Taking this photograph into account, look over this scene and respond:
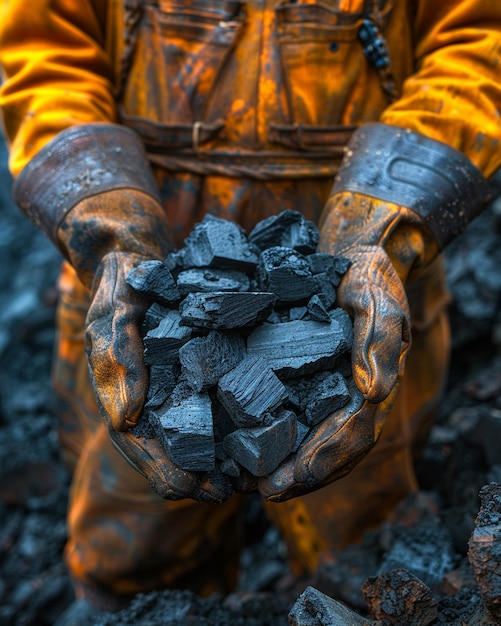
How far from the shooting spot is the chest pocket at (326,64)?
219 centimetres

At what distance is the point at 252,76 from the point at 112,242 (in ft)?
2.27

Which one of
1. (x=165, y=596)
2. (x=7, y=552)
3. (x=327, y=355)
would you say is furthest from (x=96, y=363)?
(x=7, y=552)

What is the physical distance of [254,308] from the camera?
5.70 feet

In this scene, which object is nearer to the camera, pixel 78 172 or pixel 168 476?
pixel 168 476

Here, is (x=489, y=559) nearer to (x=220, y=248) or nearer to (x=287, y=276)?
(x=287, y=276)

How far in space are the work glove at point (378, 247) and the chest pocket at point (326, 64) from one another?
0.19 m

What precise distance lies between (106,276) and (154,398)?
1.17 feet

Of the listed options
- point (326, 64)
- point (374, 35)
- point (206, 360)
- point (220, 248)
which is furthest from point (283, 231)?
point (374, 35)

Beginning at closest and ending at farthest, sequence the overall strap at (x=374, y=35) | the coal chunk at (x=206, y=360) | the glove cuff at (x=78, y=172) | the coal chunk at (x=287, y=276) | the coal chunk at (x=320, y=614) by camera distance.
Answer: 1. the coal chunk at (x=320, y=614)
2. the coal chunk at (x=206, y=360)
3. the coal chunk at (x=287, y=276)
4. the glove cuff at (x=78, y=172)
5. the overall strap at (x=374, y=35)

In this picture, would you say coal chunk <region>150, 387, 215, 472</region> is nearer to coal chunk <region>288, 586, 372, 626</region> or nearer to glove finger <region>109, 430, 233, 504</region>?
glove finger <region>109, 430, 233, 504</region>

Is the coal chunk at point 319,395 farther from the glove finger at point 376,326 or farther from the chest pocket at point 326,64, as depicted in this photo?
the chest pocket at point 326,64

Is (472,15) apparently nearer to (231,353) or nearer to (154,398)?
(231,353)

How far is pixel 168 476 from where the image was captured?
1665 millimetres

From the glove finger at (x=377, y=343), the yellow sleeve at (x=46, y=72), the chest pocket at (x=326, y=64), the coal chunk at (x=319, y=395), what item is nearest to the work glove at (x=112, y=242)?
the yellow sleeve at (x=46, y=72)
